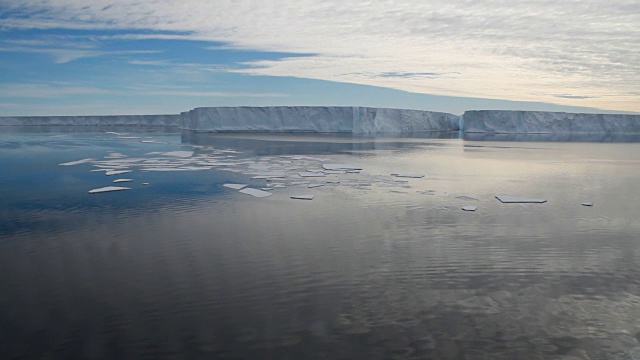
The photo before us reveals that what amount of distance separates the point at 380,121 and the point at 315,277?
2369cm

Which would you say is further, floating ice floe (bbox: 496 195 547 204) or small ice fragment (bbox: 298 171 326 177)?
small ice fragment (bbox: 298 171 326 177)

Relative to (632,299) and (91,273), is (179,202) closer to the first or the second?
(91,273)

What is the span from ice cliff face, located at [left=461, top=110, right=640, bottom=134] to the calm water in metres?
23.5

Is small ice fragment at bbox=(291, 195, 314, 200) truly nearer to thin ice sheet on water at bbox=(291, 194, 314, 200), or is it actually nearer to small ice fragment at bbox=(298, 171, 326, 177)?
thin ice sheet on water at bbox=(291, 194, 314, 200)

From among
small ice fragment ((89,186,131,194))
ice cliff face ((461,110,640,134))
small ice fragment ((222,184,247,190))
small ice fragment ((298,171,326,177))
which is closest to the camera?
small ice fragment ((89,186,131,194))

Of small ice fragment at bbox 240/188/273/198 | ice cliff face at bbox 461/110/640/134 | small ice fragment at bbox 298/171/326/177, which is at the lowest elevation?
small ice fragment at bbox 240/188/273/198

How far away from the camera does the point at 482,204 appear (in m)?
5.08

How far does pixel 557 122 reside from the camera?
87.6 feet

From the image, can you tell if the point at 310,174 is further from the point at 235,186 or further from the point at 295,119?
the point at 295,119

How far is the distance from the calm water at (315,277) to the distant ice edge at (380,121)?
2039 centimetres

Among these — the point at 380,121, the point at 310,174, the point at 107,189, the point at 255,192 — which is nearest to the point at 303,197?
Result: the point at 255,192

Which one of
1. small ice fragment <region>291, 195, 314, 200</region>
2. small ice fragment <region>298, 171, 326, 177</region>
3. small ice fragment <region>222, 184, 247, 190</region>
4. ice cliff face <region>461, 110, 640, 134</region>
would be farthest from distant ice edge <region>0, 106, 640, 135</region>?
small ice fragment <region>291, 195, 314, 200</region>

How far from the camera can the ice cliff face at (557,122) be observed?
2667cm

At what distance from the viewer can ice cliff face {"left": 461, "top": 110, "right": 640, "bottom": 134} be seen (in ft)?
87.5
